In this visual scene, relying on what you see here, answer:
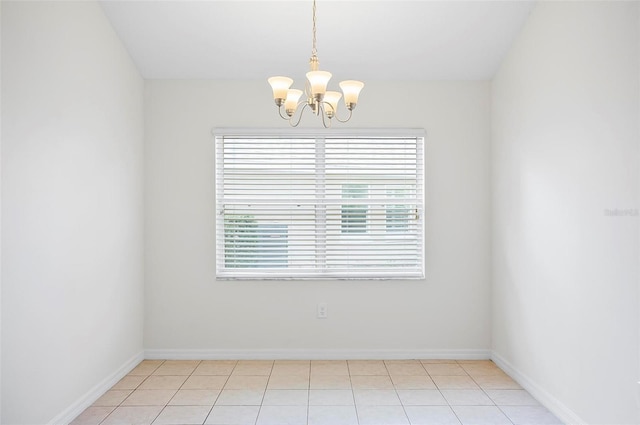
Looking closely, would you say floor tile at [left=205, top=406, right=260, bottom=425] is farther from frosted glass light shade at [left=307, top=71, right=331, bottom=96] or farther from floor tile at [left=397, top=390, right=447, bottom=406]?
frosted glass light shade at [left=307, top=71, right=331, bottom=96]

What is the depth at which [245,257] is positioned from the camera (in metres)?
3.94

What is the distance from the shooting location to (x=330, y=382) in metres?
3.35
